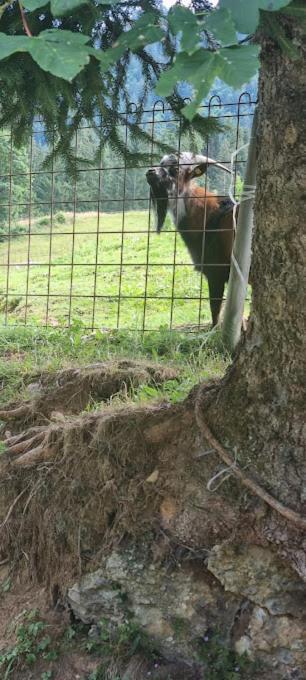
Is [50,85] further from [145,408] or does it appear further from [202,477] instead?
[202,477]

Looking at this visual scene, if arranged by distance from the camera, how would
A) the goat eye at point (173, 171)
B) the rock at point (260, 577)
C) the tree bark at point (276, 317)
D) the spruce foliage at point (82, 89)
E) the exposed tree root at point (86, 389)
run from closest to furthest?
the tree bark at point (276, 317)
the rock at point (260, 577)
the spruce foliage at point (82, 89)
the exposed tree root at point (86, 389)
the goat eye at point (173, 171)

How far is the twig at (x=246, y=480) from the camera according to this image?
2.09 m

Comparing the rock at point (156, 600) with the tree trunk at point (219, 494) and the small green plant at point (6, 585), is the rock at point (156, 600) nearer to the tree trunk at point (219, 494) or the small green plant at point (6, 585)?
the tree trunk at point (219, 494)

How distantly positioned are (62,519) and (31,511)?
0.20 meters

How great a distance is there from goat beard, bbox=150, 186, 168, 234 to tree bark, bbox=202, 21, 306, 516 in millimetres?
3066

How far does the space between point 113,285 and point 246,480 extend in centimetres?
622

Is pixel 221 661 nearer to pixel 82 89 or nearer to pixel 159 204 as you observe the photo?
pixel 82 89

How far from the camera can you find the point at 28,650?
251 cm

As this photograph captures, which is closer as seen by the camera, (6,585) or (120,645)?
(120,645)

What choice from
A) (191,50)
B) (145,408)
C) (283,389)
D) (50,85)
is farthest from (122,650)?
(50,85)

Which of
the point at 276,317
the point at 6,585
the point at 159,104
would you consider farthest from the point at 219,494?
the point at 159,104

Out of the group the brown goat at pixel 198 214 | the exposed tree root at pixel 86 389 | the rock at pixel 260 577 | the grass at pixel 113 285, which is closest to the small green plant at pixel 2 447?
the exposed tree root at pixel 86 389

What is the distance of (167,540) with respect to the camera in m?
2.40

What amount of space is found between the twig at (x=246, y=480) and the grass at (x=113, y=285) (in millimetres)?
2475
